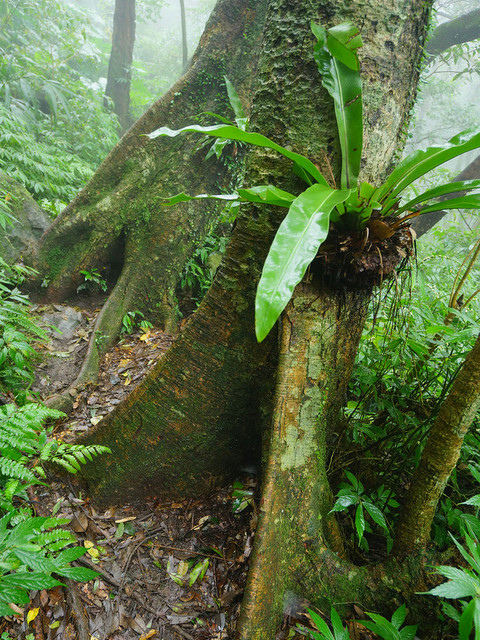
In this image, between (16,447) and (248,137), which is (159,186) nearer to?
(248,137)

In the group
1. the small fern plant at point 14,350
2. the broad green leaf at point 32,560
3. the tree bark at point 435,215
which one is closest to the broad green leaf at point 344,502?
the broad green leaf at point 32,560

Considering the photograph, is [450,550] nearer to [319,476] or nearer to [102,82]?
[319,476]

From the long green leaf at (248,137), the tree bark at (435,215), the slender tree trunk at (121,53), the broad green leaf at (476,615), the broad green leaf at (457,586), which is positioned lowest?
the broad green leaf at (476,615)

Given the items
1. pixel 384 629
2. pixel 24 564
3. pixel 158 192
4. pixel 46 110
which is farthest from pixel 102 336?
pixel 46 110

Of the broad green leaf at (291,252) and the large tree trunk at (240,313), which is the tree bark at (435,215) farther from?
the broad green leaf at (291,252)

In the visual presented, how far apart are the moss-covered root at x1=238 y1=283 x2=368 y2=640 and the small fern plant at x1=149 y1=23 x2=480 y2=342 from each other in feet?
1.34

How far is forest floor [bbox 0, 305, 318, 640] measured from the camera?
1.57 m

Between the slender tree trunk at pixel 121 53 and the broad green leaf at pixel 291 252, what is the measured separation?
29.4 ft

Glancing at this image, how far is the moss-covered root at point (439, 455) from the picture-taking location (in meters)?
1.26

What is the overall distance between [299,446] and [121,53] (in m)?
10.4

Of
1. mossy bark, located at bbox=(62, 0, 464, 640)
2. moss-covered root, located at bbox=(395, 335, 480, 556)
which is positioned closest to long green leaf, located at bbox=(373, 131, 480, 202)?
mossy bark, located at bbox=(62, 0, 464, 640)

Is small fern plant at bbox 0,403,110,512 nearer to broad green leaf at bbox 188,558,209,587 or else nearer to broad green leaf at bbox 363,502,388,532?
broad green leaf at bbox 188,558,209,587

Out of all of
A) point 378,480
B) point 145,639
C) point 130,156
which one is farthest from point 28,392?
point 130,156

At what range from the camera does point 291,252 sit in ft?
3.53
